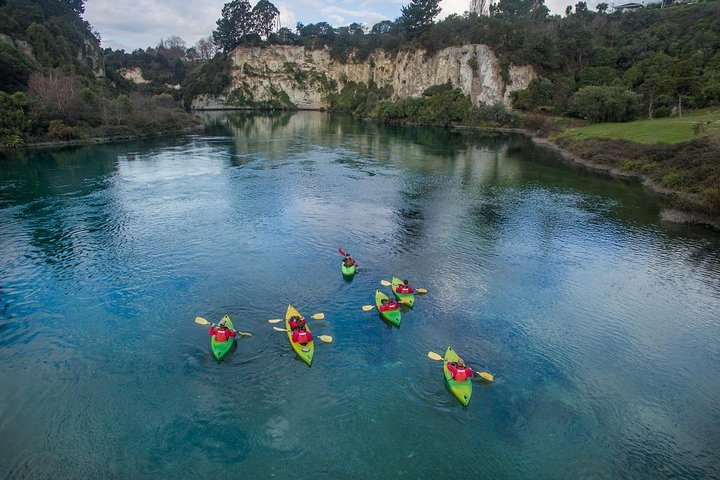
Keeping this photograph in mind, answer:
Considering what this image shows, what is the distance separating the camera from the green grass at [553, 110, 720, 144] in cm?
4809

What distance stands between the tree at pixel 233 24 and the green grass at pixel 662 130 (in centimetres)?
12151

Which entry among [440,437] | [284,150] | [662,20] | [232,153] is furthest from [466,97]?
[440,437]

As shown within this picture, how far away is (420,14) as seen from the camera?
12125 centimetres

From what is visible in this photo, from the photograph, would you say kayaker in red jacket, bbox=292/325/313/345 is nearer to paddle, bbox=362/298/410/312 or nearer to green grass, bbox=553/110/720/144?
paddle, bbox=362/298/410/312

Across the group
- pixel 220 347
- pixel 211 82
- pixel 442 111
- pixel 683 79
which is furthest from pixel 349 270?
pixel 211 82

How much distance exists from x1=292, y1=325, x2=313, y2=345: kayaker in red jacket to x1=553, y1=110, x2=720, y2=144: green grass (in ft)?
157

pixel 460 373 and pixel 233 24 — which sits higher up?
pixel 233 24

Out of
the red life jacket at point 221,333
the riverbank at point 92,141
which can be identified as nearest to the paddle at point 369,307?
the red life jacket at point 221,333

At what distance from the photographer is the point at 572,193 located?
44.4 m

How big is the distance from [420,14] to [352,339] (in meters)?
124

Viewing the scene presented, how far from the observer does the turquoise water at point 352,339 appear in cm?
1388

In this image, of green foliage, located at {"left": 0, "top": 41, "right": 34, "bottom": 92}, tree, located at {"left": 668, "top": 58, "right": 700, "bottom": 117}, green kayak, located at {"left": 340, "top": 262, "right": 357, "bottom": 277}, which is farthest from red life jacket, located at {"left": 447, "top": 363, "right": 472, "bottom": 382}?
green foliage, located at {"left": 0, "top": 41, "right": 34, "bottom": 92}

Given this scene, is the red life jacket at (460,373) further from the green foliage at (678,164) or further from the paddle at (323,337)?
the green foliage at (678,164)

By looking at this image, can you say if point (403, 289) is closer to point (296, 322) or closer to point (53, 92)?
point (296, 322)
